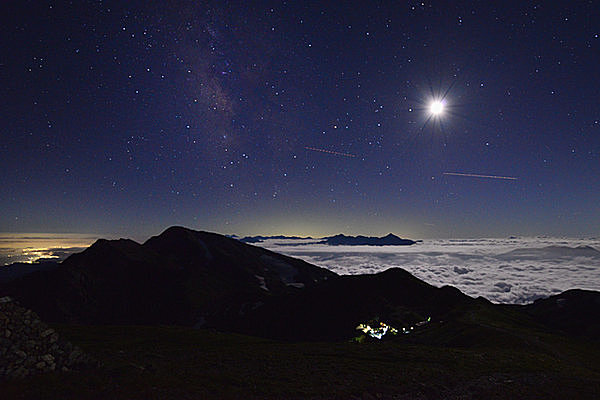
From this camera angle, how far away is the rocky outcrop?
21.5 metres

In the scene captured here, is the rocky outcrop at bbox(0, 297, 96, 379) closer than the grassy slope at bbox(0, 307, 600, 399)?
No

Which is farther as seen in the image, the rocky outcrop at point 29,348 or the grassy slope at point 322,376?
the rocky outcrop at point 29,348

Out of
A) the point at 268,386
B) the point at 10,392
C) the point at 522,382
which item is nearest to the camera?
the point at 10,392

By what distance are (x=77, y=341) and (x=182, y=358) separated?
94.7 feet

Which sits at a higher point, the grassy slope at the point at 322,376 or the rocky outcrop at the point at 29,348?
the rocky outcrop at the point at 29,348

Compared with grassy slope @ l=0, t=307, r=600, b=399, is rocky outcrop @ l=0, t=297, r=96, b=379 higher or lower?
higher

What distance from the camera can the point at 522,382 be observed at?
101ft

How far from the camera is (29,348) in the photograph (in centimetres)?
2281

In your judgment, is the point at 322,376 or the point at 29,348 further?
the point at 322,376

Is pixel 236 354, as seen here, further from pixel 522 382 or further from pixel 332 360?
pixel 522 382

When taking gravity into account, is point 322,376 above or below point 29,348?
below

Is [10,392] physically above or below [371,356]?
above

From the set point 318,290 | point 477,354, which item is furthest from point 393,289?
point 477,354

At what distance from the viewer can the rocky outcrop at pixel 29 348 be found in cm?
2147
